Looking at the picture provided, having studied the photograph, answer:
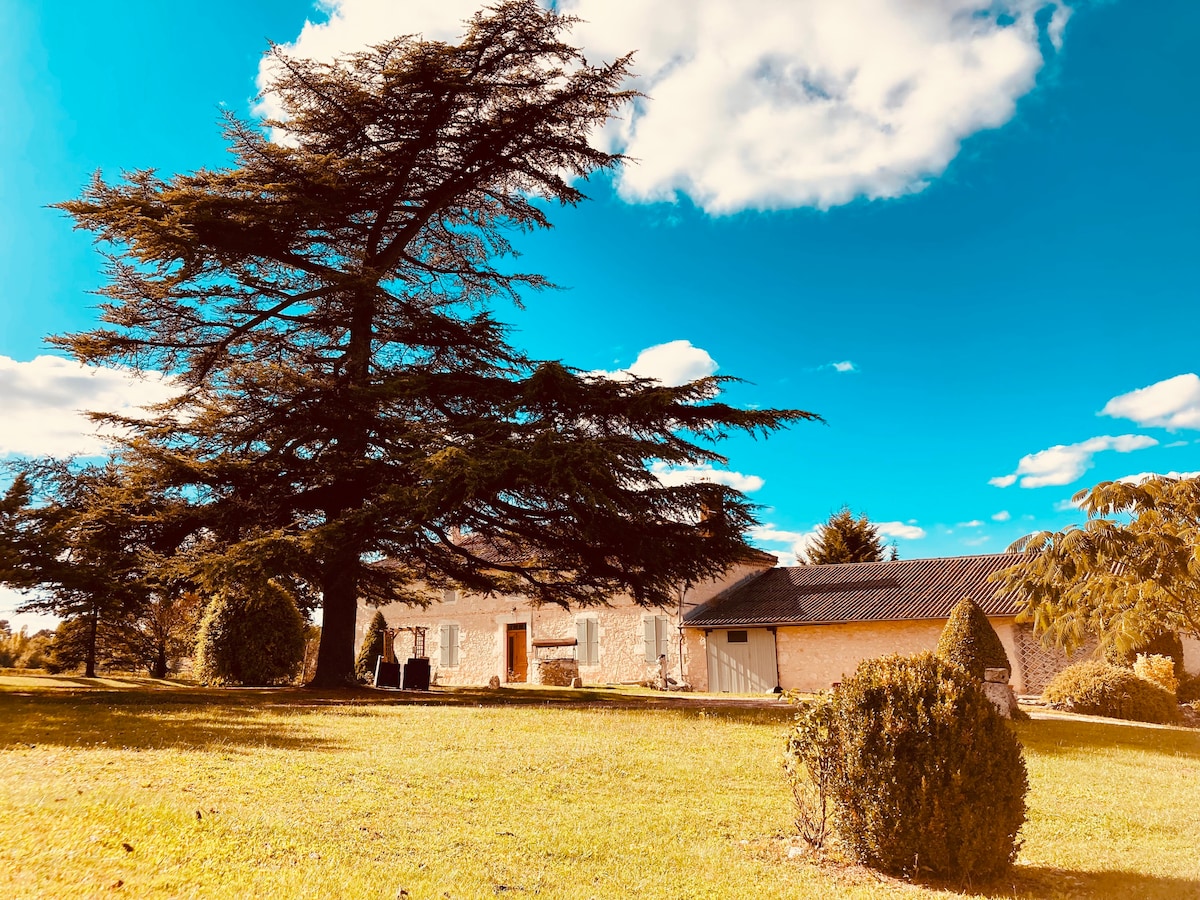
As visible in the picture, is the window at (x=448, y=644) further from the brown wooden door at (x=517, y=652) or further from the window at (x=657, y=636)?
the window at (x=657, y=636)

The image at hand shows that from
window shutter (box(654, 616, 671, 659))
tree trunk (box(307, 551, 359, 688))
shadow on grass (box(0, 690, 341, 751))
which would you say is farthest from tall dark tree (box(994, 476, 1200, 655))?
window shutter (box(654, 616, 671, 659))

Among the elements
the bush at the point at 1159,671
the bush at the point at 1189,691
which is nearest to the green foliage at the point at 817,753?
the bush at the point at 1159,671

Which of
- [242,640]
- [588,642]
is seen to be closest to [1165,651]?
[588,642]

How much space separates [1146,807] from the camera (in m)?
7.69

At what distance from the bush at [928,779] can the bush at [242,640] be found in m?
14.7

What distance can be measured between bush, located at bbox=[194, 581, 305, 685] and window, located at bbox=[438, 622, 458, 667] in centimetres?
1401

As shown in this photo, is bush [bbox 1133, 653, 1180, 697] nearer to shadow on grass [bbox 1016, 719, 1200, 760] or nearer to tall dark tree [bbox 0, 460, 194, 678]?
shadow on grass [bbox 1016, 719, 1200, 760]

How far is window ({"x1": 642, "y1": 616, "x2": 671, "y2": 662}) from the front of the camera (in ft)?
88.6

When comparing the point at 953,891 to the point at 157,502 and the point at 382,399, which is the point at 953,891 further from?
the point at 157,502

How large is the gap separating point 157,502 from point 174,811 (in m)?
11.9

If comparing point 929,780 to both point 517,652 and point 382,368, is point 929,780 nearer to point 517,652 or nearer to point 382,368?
point 382,368

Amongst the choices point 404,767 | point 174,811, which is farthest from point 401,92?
point 174,811

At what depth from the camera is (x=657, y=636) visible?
2720 centimetres

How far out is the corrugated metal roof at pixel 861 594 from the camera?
913 inches
